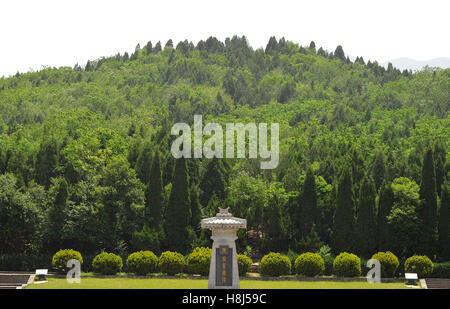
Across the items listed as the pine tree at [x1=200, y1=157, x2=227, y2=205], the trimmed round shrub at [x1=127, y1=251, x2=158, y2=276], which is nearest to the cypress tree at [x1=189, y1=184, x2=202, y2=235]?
the pine tree at [x1=200, y1=157, x2=227, y2=205]

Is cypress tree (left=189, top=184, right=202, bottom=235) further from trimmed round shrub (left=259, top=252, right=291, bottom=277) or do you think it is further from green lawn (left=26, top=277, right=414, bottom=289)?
green lawn (left=26, top=277, right=414, bottom=289)

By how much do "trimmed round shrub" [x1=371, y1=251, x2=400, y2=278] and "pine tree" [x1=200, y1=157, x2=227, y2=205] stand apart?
568 inches

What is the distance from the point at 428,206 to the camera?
39312 mm

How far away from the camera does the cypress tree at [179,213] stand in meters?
41.2

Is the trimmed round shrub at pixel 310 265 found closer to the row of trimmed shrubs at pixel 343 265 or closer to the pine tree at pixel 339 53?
the row of trimmed shrubs at pixel 343 265

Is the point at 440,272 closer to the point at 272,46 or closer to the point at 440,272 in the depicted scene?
the point at 440,272

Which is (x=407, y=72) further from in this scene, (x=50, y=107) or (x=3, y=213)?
(x=3, y=213)

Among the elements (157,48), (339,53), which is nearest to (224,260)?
(339,53)

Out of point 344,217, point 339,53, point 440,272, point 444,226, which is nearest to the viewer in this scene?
point 440,272

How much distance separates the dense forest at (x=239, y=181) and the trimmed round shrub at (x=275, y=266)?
164 inches

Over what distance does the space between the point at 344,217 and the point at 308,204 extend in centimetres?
321

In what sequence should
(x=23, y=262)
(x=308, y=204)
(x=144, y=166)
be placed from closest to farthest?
(x=23, y=262)
(x=308, y=204)
(x=144, y=166)

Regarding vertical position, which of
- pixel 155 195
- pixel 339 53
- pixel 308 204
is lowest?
pixel 308 204

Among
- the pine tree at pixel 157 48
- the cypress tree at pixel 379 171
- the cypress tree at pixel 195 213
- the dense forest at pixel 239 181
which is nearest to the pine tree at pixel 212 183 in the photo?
the dense forest at pixel 239 181
